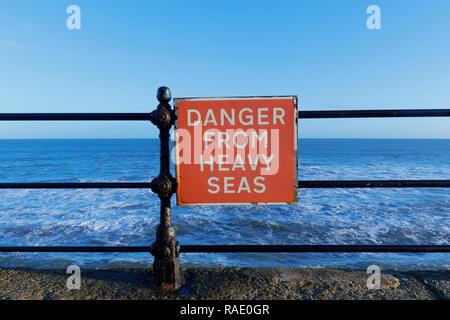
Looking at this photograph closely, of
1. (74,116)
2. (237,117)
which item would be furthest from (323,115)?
(74,116)

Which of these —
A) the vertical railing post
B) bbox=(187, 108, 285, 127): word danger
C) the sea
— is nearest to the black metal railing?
the vertical railing post

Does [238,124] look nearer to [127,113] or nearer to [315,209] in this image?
[127,113]

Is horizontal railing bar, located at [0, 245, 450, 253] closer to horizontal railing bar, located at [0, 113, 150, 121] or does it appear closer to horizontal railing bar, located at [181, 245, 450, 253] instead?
horizontal railing bar, located at [181, 245, 450, 253]

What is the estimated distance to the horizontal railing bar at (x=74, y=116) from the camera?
5.51 ft

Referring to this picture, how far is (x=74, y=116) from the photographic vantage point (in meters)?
1.73

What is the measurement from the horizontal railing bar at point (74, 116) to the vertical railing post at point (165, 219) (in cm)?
12

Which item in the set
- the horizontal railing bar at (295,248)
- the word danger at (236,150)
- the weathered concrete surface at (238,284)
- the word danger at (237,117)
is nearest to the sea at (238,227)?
the weathered concrete surface at (238,284)

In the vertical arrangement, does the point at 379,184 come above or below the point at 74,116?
below

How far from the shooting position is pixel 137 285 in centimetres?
165

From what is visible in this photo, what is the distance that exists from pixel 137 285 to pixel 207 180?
0.75 meters

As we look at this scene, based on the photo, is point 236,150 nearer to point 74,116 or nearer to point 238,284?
point 238,284

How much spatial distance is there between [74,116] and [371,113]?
1.85 m
